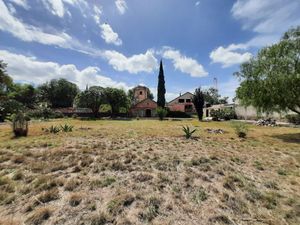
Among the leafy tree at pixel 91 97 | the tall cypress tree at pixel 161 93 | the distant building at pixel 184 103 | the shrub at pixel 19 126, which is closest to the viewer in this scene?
the shrub at pixel 19 126

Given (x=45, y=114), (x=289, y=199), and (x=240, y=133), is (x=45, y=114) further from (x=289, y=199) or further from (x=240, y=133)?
(x=289, y=199)

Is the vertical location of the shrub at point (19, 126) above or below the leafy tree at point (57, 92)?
below

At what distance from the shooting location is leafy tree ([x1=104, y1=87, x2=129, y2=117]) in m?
35.8

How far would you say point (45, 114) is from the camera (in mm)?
35500

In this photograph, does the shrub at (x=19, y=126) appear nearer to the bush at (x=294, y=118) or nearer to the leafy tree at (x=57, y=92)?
the bush at (x=294, y=118)

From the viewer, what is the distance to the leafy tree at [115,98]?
35.8m

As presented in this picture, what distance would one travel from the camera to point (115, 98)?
3656 cm

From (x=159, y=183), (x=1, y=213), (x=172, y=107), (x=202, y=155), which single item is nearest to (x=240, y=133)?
(x=202, y=155)

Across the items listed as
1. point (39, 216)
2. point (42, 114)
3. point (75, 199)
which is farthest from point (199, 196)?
point (42, 114)

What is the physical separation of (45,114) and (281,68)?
35.5 metres

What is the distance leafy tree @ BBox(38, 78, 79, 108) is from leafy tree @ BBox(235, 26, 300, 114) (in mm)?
55060

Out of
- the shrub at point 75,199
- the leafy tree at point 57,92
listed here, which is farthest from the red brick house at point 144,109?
the shrub at point 75,199

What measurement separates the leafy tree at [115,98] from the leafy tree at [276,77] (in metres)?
25.2

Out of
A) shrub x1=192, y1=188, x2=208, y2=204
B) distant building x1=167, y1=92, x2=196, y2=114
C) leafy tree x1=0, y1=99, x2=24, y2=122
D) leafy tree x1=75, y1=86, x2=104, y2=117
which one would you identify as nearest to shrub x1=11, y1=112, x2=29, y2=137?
leafy tree x1=0, y1=99, x2=24, y2=122
